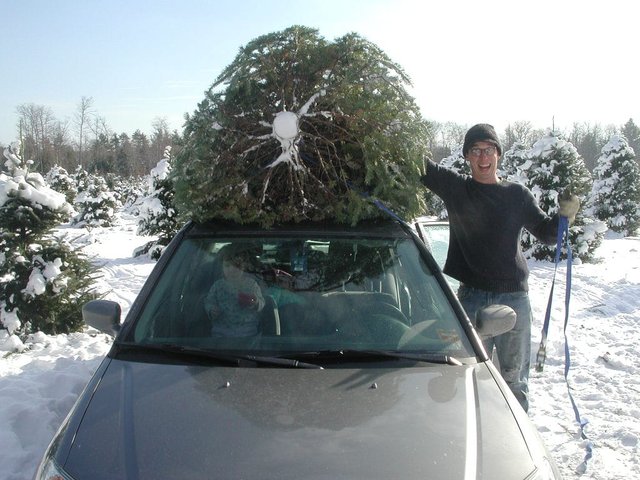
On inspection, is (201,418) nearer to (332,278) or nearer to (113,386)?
(113,386)

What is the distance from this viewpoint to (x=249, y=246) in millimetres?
3037

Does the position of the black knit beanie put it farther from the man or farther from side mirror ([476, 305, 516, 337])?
side mirror ([476, 305, 516, 337])

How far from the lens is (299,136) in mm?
3145

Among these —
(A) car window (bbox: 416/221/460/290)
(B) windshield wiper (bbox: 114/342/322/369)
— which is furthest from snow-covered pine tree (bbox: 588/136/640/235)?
(B) windshield wiper (bbox: 114/342/322/369)

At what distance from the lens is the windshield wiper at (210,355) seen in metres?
2.31

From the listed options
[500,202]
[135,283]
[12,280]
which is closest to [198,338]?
[500,202]

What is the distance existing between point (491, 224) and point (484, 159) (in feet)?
1.44

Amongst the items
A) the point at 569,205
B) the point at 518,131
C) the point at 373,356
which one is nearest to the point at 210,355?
the point at 373,356

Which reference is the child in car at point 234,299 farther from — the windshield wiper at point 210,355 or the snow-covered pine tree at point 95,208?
the snow-covered pine tree at point 95,208

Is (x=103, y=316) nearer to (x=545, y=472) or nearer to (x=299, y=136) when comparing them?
(x=299, y=136)

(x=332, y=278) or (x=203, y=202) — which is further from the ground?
(x=203, y=202)

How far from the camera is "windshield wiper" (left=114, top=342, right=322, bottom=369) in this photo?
7.57 feet

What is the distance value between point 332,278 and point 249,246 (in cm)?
51

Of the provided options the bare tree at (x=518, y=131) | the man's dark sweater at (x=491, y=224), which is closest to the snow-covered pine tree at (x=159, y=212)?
the man's dark sweater at (x=491, y=224)
